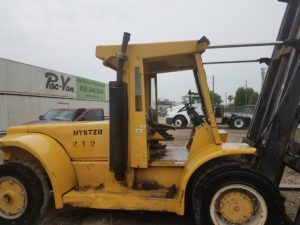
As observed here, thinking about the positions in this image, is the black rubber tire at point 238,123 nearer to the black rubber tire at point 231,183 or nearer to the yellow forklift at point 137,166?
the yellow forklift at point 137,166

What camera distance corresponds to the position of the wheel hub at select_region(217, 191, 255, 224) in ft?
14.4

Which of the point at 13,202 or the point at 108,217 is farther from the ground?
the point at 13,202

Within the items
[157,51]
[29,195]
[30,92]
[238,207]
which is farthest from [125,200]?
[30,92]

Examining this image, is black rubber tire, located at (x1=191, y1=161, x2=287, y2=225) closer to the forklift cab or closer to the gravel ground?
the forklift cab

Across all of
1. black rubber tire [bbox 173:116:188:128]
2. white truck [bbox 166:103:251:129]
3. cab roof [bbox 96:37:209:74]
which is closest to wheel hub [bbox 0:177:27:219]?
cab roof [bbox 96:37:209:74]

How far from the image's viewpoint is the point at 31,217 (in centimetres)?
501

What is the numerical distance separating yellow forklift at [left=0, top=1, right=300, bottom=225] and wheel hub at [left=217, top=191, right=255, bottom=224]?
0.04 ft

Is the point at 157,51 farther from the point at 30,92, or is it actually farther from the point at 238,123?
the point at 30,92

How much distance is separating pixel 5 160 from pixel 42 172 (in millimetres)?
811

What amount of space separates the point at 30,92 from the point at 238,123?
15728 mm

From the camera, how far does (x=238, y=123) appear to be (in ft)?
85.3

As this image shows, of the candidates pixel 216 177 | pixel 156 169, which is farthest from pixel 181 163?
pixel 216 177

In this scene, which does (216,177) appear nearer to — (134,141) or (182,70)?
(134,141)

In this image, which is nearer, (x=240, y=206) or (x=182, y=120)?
(x=240, y=206)
